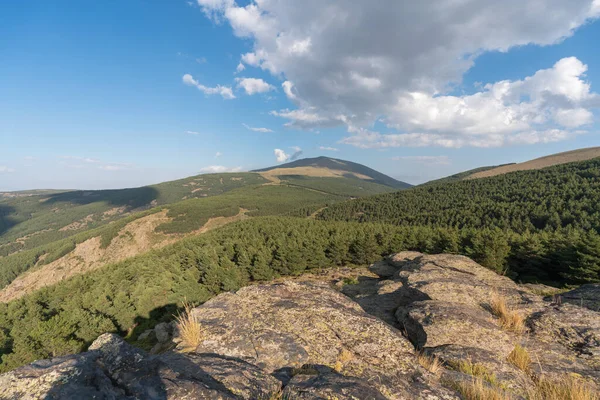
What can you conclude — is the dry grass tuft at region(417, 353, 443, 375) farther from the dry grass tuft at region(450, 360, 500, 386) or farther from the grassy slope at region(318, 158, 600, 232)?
the grassy slope at region(318, 158, 600, 232)

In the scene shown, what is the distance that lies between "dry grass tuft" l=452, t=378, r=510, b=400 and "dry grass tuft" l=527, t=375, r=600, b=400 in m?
1.08

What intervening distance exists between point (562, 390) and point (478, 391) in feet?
7.16

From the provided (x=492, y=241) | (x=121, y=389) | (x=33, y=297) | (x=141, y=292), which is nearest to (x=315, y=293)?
(x=121, y=389)

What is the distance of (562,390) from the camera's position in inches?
199

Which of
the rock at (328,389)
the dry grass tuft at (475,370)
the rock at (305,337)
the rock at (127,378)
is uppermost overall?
the rock at (127,378)

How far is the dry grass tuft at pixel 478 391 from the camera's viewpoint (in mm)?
4307

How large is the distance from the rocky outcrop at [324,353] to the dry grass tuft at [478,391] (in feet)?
0.90

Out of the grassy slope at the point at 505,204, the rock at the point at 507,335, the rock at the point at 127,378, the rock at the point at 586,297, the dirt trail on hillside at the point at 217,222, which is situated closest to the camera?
the rock at the point at 127,378

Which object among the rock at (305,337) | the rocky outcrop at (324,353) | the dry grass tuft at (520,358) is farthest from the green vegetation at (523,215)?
the rock at (305,337)

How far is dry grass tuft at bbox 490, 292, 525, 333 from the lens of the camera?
25.8 feet

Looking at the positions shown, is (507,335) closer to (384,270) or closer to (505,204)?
(384,270)

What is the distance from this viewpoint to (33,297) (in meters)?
43.7

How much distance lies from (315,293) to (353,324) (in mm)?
1976

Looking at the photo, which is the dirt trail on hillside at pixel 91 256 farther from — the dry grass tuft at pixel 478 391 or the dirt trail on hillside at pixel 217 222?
the dry grass tuft at pixel 478 391
